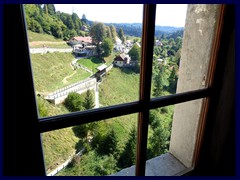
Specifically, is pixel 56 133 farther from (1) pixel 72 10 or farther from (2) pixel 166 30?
(2) pixel 166 30

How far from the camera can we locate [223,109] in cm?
139

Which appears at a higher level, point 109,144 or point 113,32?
point 113,32

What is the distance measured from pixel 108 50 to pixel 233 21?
0.92 m

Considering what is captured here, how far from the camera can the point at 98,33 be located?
0.97 meters

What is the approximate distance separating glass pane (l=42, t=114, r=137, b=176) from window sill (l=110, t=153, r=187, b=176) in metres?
0.23

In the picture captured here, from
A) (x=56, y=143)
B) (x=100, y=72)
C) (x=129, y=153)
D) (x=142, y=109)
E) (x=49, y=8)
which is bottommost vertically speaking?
(x=129, y=153)

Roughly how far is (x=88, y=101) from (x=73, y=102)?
0.27ft

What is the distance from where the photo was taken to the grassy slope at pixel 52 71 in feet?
2.71

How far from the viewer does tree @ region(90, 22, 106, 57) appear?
0.95 m

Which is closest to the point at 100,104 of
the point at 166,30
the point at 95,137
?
the point at 95,137

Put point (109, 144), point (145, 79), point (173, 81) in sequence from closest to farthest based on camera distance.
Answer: point (145, 79)
point (109, 144)
point (173, 81)

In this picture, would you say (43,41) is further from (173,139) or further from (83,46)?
(173,139)

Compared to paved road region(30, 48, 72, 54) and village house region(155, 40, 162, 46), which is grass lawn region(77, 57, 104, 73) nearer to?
paved road region(30, 48, 72, 54)

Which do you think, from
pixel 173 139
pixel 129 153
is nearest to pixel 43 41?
pixel 129 153
